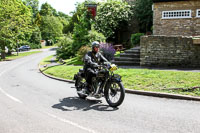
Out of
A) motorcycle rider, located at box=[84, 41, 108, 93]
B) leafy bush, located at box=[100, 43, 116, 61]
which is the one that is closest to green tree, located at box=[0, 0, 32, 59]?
leafy bush, located at box=[100, 43, 116, 61]

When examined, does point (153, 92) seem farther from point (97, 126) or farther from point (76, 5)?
point (76, 5)

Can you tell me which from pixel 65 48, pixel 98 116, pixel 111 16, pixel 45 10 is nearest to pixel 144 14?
pixel 111 16

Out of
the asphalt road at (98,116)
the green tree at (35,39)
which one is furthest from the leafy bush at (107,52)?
the green tree at (35,39)

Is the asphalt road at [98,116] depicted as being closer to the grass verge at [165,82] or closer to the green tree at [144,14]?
the grass verge at [165,82]

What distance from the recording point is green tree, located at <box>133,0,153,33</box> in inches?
1066

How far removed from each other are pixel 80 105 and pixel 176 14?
15.0 metres

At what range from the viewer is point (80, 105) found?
6.89 meters

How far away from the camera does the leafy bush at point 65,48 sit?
91.5 feet

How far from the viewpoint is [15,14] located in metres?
37.6

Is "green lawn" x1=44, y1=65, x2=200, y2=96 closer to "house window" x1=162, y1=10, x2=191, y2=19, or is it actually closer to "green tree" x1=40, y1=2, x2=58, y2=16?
"house window" x1=162, y1=10, x2=191, y2=19

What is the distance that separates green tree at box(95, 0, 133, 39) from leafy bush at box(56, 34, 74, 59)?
14.0ft

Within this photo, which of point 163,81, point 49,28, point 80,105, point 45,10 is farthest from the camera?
point 45,10

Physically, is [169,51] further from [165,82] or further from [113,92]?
[113,92]

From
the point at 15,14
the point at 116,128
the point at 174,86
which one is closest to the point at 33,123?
the point at 116,128
